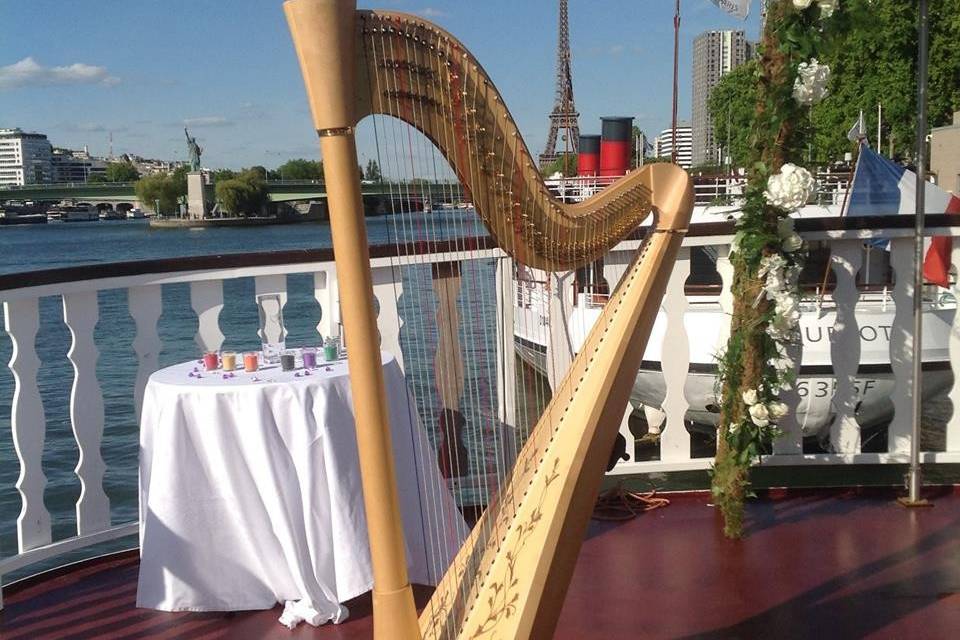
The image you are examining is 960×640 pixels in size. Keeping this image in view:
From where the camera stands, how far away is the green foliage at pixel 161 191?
49062mm

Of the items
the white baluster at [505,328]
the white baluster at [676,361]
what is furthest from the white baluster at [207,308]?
the white baluster at [676,361]

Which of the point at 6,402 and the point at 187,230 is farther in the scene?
the point at 187,230

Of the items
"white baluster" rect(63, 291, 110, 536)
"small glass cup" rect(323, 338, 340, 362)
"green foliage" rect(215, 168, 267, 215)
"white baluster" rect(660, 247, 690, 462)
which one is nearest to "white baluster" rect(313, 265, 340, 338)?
"small glass cup" rect(323, 338, 340, 362)

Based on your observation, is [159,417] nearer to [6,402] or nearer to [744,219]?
[744,219]

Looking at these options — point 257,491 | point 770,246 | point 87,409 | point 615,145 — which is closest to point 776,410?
point 770,246

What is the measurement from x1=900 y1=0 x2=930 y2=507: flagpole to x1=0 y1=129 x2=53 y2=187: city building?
7594 cm

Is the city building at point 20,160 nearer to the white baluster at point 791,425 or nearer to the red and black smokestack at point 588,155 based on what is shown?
the red and black smokestack at point 588,155

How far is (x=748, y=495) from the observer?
2.99 m

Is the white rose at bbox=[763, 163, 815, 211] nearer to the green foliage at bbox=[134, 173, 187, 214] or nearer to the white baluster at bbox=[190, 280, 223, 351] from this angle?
the white baluster at bbox=[190, 280, 223, 351]

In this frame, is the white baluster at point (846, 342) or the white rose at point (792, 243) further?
the white baluster at point (846, 342)

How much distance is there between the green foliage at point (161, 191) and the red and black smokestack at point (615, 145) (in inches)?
1662

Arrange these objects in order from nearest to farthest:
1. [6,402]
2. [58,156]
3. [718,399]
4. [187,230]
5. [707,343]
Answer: [718,399] → [707,343] → [6,402] → [187,230] → [58,156]

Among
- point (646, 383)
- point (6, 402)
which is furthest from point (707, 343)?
point (6, 402)

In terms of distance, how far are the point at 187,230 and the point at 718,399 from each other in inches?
2004
